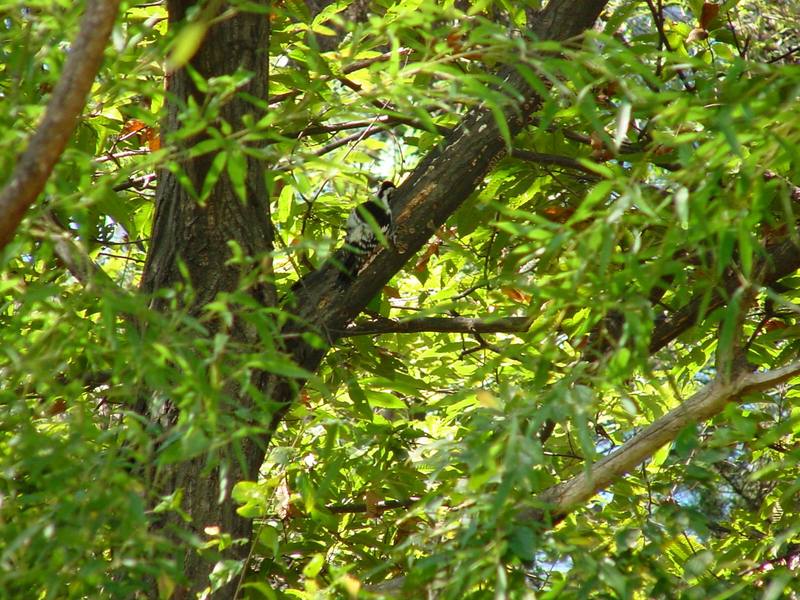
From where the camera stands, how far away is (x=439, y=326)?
2.74 m

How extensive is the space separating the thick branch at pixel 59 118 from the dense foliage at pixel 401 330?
0.11m

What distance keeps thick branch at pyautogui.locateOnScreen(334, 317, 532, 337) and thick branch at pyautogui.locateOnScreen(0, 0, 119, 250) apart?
1.35 meters

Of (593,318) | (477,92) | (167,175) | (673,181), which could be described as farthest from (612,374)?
(167,175)

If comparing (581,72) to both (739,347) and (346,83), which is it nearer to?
(739,347)

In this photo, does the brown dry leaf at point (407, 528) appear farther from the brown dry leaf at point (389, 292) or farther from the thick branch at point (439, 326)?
the brown dry leaf at point (389, 292)

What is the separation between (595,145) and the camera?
2.72 m

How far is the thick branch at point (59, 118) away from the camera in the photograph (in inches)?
50.8

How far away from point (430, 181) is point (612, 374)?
3.94ft

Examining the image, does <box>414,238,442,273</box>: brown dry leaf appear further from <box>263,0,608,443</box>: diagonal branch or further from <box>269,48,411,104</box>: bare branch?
<box>269,48,411,104</box>: bare branch

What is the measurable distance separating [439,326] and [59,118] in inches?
61.9

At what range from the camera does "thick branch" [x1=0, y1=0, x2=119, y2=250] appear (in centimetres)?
129

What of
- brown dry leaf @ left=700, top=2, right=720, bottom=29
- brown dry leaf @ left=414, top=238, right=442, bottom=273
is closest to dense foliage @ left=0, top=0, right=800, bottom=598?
brown dry leaf @ left=700, top=2, right=720, bottom=29

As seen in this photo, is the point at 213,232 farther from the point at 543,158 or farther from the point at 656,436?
the point at 656,436

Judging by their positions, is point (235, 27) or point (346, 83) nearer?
point (235, 27)
